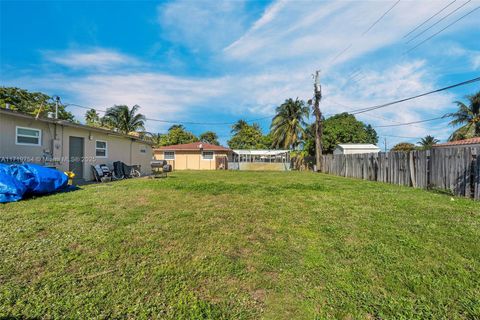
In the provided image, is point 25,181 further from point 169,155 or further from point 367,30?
point 169,155

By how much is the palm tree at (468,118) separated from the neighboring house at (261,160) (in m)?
17.8

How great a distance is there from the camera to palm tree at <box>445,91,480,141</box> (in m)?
24.4

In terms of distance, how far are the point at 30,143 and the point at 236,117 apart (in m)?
37.6

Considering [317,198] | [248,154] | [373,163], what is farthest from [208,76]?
[317,198]

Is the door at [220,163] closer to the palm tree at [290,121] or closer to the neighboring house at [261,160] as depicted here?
the neighboring house at [261,160]

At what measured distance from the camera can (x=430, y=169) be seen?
8609 millimetres

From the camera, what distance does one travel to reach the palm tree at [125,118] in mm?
28688

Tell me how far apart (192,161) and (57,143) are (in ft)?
59.1

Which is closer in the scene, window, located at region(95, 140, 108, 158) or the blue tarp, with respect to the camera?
the blue tarp

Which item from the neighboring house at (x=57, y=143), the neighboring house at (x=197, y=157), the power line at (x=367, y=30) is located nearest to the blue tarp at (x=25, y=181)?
the neighboring house at (x=57, y=143)

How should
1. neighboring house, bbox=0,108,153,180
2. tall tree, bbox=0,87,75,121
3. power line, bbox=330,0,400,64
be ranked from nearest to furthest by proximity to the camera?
neighboring house, bbox=0,108,153,180, power line, bbox=330,0,400,64, tall tree, bbox=0,87,75,121

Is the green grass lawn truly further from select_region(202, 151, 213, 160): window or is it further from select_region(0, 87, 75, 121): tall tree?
select_region(0, 87, 75, 121): tall tree

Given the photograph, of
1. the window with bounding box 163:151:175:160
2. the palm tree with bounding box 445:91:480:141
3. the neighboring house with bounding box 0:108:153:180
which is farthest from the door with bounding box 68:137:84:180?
the palm tree with bounding box 445:91:480:141

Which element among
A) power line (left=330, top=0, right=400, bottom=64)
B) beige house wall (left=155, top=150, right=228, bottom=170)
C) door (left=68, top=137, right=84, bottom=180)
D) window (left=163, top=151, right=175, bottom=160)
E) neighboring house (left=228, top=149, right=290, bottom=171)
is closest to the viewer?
power line (left=330, top=0, right=400, bottom=64)
